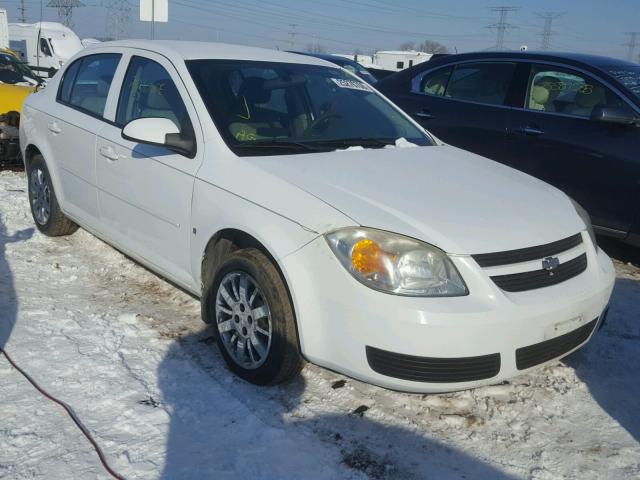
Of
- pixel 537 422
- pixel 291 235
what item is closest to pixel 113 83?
pixel 291 235

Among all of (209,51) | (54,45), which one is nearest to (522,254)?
(209,51)

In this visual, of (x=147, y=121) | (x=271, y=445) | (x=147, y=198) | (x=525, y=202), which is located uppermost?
(x=147, y=121)

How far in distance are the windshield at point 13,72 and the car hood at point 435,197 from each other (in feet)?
24.5

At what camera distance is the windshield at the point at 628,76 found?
16.9ft

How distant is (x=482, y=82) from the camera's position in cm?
602

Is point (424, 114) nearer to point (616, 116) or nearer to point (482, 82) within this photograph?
point (482, 82)

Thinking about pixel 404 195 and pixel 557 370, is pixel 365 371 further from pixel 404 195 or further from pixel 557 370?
pixel 557 370

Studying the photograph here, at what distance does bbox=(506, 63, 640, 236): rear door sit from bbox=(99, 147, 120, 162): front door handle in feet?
11.0

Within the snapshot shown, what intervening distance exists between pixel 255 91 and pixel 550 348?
2199mm

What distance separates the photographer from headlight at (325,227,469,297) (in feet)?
8.71

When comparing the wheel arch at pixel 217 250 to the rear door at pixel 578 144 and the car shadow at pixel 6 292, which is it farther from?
the rear door at pixel 578 144

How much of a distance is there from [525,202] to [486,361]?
3.05 feet

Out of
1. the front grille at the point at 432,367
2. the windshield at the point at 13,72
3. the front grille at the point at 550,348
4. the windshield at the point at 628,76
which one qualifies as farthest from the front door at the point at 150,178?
the windshield at the point at 13,72

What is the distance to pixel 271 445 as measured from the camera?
2.75m
